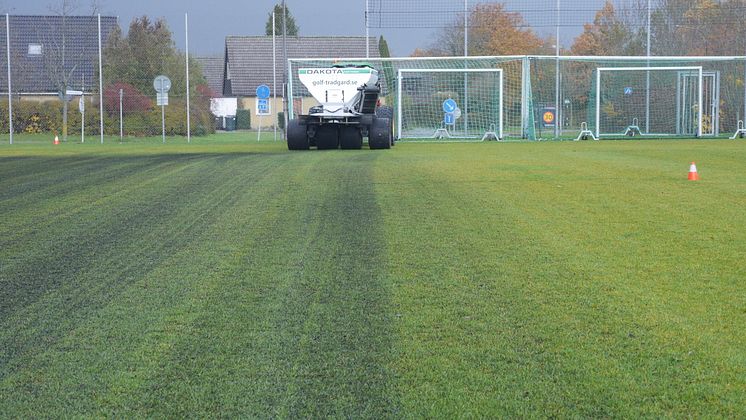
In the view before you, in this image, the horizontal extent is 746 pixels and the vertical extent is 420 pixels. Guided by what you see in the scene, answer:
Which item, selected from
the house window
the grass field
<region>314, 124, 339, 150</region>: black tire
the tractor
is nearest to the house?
the house window

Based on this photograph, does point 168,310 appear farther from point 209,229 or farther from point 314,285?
point 209,229

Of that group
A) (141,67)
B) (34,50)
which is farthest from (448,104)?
(34,50)

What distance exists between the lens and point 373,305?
18.7 feet

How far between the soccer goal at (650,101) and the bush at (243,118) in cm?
2753

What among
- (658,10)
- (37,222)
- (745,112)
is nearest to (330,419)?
(37,222)

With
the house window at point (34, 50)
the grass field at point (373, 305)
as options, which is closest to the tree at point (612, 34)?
the house window at point (34, 50)

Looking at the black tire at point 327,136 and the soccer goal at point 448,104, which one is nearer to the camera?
the black tire at point 327,136

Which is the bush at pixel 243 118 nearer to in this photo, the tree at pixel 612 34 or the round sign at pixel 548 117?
the tree at pixel 612 34

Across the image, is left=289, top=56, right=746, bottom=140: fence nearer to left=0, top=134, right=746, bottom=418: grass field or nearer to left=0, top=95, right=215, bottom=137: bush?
left=0, top=95, right=215, bottom=137: bush

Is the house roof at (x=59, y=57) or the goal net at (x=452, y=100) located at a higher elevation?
the house roof at (x=59, y=57)

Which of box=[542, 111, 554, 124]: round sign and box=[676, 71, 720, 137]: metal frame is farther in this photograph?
box=[542, 111, 554, 124]: round sign

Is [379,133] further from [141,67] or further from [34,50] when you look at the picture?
[34,50]

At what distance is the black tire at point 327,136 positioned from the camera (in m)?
24.5

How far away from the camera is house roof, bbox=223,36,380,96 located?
46.3 meters
